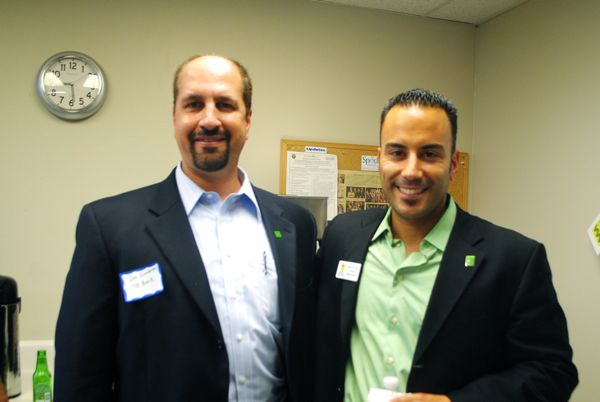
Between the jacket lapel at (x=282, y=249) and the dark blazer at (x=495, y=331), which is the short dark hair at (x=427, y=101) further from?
the jacket lapel at (x=282, y=249)

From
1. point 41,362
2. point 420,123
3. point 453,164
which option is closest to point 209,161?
point 420,123

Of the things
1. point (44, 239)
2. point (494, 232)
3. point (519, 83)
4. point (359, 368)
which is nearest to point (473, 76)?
point (519, 83)

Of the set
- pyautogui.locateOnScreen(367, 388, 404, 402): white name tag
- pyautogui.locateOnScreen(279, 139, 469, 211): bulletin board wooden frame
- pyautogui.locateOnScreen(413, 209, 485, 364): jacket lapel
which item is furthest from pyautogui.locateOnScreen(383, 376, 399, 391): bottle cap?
pyautogui.locateOnScreen(279, 139, 469, 211): bulletin board wooden frame

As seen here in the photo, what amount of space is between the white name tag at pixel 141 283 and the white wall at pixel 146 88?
185cm

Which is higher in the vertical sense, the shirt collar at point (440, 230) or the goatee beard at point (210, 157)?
the goatee beard at point (210, 157)

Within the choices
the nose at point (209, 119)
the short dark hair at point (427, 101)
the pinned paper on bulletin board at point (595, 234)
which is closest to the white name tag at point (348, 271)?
the short dark hair at point (427, 101)

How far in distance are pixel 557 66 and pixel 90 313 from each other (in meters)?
2.92

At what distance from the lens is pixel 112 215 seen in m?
1.35

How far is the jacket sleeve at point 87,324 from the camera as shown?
1.27 metres

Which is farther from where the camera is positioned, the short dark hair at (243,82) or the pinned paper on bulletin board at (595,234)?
the pinned paper on bulletin board at (595,234)

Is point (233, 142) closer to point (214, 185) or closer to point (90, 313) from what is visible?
point (214, 185)

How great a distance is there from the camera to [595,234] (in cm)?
260

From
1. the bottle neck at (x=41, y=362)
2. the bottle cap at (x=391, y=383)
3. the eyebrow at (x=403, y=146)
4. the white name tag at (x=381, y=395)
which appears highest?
the eyebrow at (x=403, y=146)

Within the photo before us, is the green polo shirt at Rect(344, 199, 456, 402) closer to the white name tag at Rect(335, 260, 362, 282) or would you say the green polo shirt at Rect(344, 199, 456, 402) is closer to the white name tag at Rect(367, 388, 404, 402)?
the white name tag at Rect(335, 260, 362, 282)
